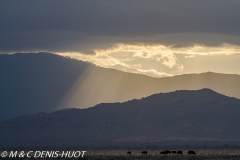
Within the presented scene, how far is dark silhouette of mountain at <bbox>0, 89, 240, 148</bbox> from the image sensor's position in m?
176

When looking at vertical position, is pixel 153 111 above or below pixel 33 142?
above

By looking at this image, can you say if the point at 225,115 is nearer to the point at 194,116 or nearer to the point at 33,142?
the point at 194,116

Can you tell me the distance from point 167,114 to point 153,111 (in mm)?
4969

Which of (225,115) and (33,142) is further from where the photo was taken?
(225,115)

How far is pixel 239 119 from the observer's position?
187750 mm

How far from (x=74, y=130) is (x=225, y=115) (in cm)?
3692

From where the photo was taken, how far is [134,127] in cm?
18825

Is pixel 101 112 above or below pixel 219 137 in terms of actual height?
above

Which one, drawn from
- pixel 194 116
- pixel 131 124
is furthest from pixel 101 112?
pixel 194 116

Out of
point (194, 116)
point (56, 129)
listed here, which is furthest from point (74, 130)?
point (194, 116)

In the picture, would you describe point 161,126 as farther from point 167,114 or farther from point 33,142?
point 33,142

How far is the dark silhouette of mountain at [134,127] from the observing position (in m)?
176

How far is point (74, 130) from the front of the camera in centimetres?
18650

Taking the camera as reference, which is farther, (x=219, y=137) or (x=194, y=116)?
(x=194, y=116)
